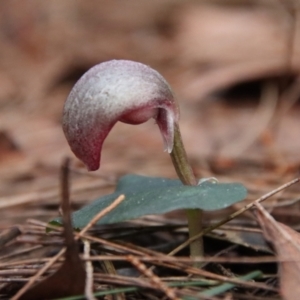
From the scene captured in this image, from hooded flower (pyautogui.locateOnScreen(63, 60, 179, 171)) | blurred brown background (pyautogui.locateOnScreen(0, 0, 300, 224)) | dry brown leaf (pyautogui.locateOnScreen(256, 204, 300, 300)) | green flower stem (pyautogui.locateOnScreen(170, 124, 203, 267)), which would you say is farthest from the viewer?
blurred brown background (pyautogui.locateOnScreen(0, 0, 300, 224))

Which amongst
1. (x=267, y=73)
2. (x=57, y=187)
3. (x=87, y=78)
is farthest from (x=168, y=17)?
(x=87, y=78)

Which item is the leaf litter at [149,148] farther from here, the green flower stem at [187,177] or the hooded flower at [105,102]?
the hooded flower at [105,102]

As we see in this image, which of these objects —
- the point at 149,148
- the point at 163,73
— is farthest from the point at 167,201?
the point at 163,73

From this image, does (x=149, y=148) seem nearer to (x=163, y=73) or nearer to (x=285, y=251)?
(x=163, y=73)

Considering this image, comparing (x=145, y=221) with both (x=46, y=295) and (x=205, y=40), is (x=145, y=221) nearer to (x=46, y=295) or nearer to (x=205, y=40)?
(x=46, y=295)

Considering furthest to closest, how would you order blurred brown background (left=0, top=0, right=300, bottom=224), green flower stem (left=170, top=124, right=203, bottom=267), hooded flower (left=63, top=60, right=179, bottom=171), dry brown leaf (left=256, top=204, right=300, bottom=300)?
blurred brown background (left=0, top=0, right=300, bottom=224)
green flower stem (left=170, top=124, right=203, bottom=267)
hooded flower (left=63, top=60, right=179, bottom=171)
dry brown leaf (left=256, top=204, right=300, bottom=300)

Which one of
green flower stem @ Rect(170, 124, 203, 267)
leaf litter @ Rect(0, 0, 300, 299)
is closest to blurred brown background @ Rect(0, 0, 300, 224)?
leaf litter @ Rect(0, 0, 300, 299)

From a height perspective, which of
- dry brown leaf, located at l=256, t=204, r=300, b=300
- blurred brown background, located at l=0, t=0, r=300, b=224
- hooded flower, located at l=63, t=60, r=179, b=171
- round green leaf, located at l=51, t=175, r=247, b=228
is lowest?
dry brown leaf, located at l=256, t=204, r=300, b=300

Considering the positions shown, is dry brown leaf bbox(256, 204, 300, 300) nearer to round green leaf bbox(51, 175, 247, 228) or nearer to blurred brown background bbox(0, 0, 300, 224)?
round green leaf bbox(51, 175, 247, 228)
